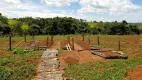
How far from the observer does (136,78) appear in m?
10.8

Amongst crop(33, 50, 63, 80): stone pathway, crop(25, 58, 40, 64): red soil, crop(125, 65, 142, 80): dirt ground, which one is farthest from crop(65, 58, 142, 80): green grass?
crop(25, 58, 40, 64): red soil

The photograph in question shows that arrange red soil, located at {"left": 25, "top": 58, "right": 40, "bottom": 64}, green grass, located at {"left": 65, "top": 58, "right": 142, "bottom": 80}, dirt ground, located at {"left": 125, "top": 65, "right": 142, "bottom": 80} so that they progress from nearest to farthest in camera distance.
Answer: dirt ground, located at {"left": 125, "top": 65, "right": 142, "bottom": 80}
green grass, located at {"left": 65, "top": 58, "right": 142, "bottom": 80}
red soil, located at {"left": 25, "top": 58, "right": 40, "bottom": 64}

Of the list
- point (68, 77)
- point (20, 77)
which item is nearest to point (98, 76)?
point (68, 77)

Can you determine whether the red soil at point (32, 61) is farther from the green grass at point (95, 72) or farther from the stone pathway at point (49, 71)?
the green grass at point (95, 72)

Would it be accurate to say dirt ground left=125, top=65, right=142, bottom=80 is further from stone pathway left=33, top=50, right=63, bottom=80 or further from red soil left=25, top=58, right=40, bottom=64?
red soil left=25, top=58, right=40, bottom=64

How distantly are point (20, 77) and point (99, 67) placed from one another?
16.9ft

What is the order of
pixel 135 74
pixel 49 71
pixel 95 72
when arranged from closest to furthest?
1. pixel 135 74
2. pixel 49 71
3. pixel 95 72

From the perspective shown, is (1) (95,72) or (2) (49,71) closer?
(2) (49,71)

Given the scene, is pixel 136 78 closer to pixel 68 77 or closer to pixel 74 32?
pixel 68 77

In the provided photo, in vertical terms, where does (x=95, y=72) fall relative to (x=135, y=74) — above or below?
below

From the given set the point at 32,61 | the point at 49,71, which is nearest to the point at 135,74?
the point at 49,71

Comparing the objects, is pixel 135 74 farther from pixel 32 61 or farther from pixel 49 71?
pixel 32 61

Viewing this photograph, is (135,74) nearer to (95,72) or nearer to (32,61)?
(95,72)

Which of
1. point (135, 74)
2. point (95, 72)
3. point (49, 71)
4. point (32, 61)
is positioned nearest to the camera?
point (135, 74)
